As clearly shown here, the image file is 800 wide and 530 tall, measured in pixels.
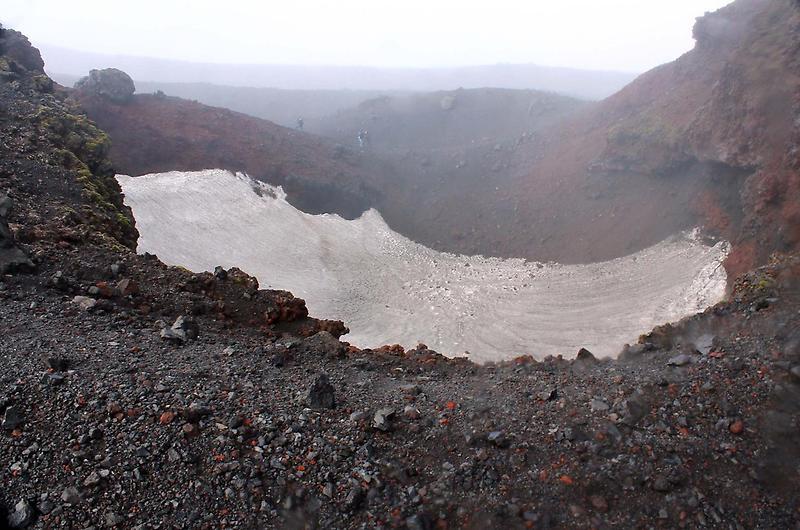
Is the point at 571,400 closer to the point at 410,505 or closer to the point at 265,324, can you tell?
the point at 410,505

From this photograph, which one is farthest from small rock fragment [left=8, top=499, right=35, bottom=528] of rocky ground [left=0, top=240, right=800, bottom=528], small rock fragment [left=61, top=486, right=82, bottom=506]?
small rock fragment [left=61, top=486, right=82, bottom=506]

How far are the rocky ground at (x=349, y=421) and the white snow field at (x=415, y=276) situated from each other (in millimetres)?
13311

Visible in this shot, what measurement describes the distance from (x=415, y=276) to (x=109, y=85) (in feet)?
98.2

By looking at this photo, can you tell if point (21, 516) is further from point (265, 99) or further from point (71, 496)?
point (265, 99)

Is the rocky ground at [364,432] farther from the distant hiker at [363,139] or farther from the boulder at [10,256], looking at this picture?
the distant hiker at [363,139]

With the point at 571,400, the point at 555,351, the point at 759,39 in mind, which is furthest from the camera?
the point at 759,39

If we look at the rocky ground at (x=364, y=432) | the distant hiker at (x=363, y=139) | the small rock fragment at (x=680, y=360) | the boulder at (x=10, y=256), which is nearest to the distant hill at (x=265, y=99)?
the distant hiker at (x=363, y=139)

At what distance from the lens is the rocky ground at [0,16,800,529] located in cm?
668

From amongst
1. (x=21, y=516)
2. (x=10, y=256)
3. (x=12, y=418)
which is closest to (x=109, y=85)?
A: (x=10, y=256)

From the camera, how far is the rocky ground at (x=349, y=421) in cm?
668

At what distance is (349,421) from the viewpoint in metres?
8.23

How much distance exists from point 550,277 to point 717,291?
9859 mm

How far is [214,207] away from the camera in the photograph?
33875mm

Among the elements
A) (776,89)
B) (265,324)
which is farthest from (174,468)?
(776,89)
